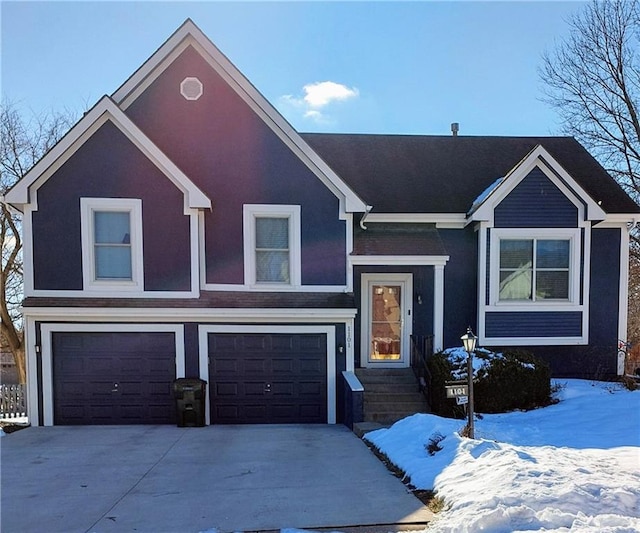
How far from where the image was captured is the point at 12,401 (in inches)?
432

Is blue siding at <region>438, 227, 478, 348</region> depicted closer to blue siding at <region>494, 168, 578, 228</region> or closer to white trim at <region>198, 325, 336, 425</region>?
blue siding at <region>494, 168, 578, 228</region>

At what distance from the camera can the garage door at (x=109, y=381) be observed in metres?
8.05

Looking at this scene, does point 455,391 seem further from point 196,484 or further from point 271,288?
point 271,288

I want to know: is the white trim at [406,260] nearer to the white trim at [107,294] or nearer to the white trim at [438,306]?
the white trim at [438,306]

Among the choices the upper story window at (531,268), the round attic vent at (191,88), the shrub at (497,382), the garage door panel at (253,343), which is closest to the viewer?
the shrub at (497,382)

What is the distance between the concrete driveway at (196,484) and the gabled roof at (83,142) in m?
4.62

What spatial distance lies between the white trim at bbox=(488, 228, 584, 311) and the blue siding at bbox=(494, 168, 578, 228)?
0.47 ft

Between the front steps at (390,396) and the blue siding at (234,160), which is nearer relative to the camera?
the front steps at (390,396)

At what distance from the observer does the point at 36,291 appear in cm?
800

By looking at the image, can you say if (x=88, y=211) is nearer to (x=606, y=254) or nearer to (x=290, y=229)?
(x=290, y=229)

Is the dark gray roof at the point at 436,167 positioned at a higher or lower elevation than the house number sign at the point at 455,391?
higher

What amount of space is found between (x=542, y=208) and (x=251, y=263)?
7.05m

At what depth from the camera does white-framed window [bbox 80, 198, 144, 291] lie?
316 inches

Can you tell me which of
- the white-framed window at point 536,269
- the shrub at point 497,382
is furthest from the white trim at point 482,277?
the shrub at point 497,382
